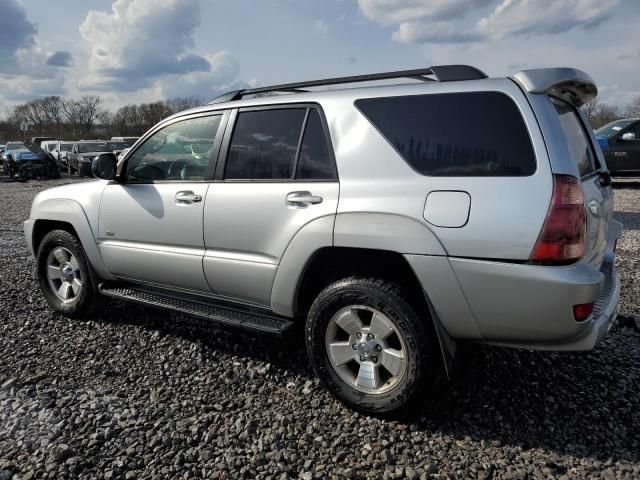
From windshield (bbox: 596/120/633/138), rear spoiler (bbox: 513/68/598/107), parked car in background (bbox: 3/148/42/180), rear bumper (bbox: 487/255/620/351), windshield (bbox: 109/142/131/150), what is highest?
rear spoiler (bbox: 513/68/598/107)

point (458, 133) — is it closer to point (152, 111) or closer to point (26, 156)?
point (26, 156)

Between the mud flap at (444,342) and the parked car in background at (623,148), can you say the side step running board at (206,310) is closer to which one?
the mud flap at (444,342)

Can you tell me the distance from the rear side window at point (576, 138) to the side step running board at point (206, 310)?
183cm

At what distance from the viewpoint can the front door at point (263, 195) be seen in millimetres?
2977

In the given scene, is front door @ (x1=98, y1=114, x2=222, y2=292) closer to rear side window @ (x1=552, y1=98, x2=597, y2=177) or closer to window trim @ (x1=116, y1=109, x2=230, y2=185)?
window trim @ (x1=116, y1=109, x2=230, y2=185)

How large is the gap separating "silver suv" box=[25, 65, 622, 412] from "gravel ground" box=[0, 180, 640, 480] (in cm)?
33

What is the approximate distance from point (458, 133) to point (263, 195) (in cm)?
120

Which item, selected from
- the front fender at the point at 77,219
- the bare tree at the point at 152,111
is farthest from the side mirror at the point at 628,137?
the bare tree at the point at 152,111

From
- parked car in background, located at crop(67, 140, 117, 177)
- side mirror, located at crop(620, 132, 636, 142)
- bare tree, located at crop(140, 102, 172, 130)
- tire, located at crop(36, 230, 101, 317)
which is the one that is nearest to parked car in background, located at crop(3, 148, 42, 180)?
parked car in background, located at crop(67, 140, 117, 177)

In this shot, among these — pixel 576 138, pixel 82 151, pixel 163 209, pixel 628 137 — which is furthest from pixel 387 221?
pixel 82 151

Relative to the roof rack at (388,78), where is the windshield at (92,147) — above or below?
below

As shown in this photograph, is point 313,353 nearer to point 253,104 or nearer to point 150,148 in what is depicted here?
point 253,104

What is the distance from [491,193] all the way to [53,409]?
2.69 m

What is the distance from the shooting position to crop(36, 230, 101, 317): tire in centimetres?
422
